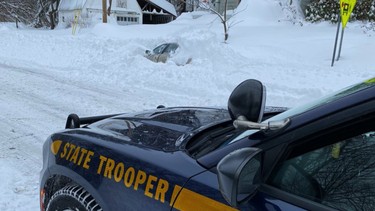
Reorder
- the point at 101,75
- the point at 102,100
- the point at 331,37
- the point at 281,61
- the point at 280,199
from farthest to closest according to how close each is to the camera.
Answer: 1. the point at 331,37
2. the point at 281,61
3. the point at 101,75
4. the point at 102,100
5. the point at 280,199

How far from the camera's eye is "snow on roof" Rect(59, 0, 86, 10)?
3344 centimetres

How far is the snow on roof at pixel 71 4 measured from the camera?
33438 mm

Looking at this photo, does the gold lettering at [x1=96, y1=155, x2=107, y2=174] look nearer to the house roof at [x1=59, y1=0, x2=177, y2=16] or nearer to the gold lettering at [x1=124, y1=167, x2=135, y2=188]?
the gold lettering at [x1=124, y1=167, x2=135, y2=188]

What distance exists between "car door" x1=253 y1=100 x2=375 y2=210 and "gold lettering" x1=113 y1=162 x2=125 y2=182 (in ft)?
2.65

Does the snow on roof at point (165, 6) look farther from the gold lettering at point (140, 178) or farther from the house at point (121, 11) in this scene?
the gold lettering at point (140, 178)

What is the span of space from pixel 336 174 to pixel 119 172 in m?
1.07

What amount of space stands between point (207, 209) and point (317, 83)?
7.61m

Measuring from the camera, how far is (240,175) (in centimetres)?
143

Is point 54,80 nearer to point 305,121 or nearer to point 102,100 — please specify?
point 102,100

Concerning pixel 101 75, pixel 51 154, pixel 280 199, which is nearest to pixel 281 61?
pixel 101 75

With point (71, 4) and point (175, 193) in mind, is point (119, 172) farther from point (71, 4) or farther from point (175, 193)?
point (71, 4)

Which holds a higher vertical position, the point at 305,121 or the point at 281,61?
the point at 305,121

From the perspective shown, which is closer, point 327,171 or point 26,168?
point 327,171

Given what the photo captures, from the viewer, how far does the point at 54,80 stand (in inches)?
383
